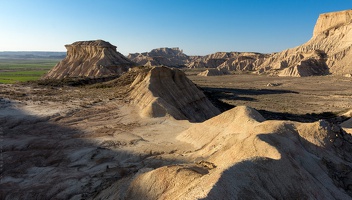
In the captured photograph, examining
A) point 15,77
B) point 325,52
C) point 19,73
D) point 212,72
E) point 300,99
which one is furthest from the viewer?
point 212,72

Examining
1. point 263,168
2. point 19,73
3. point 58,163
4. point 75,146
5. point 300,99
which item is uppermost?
point 263,168

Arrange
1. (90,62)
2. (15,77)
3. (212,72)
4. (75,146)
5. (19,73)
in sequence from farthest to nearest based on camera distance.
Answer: (212,72) < (19,73) < (15,77) < (90,62) < (75,146)

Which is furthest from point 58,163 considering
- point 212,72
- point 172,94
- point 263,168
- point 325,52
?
point 325,52

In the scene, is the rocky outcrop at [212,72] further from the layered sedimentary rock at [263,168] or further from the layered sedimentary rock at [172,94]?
the layered sedimentary rock at [263,168]

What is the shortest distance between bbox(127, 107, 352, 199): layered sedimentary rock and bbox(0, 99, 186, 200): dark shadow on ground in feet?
9.49

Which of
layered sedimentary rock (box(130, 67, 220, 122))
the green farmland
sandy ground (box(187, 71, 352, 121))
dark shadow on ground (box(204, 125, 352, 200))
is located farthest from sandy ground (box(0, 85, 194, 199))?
the green farmland

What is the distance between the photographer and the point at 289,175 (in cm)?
949

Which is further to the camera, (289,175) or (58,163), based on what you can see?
(58,163)

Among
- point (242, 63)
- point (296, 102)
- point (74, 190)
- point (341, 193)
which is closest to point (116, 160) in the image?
point (74, 190)

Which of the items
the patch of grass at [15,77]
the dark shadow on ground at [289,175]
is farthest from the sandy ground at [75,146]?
the patch of grass at [15,77]

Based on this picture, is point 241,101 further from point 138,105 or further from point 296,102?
point 138,105

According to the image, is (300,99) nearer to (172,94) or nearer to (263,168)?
(172,94)

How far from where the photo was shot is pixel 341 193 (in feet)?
34.0

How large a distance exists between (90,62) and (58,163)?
5768cm
